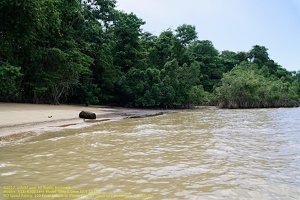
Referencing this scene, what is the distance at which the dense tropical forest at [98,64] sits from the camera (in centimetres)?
1605

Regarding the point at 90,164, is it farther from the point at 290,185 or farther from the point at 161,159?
the point at 290,185

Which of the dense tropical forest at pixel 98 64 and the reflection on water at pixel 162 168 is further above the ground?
the dense tropical forest at pixel 98 64

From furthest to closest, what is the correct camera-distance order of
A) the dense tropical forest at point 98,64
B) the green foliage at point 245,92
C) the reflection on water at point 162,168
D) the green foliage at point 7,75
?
the green foliage at point 245,92 < the dense tropical forest at point 98,64 < the green foliage at point 7,75 < the reflection on water at point 162,168

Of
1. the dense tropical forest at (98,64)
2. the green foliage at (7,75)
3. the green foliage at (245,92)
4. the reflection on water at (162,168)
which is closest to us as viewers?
the reflection on water at (162,168)

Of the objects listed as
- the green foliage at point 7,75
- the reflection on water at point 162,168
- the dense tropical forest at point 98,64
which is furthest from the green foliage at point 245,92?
the reflection on water at point 162,168

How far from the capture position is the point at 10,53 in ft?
57.0

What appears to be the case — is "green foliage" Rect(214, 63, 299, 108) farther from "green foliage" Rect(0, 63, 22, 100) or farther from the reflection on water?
the reflection on water

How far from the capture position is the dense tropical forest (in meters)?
16.0

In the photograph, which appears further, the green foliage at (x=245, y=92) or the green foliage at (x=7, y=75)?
the green foliage at (x=245, y=92)

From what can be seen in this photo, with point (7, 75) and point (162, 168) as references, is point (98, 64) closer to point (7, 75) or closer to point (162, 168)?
point (7, 75)

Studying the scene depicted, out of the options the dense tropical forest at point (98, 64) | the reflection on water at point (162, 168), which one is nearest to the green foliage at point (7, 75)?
the dense tropical forest at point (98, 64)

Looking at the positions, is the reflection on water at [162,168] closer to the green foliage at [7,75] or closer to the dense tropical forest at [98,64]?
the green foliage at [7,75]

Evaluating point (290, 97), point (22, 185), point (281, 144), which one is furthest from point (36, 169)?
point (290, 97)

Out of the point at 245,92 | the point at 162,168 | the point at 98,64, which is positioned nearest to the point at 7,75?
the point at 162,168
